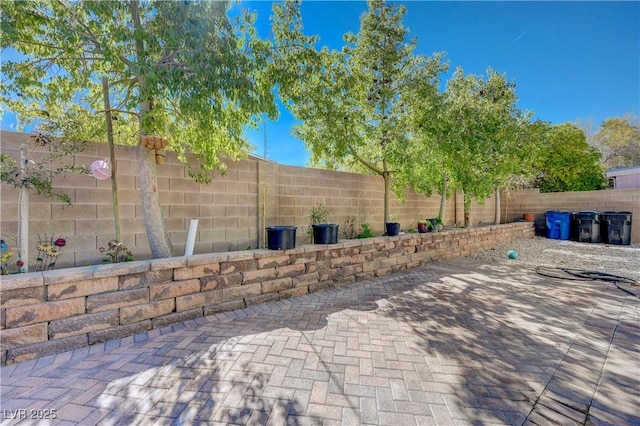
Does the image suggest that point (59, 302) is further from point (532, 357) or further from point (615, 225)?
point (615, 225)

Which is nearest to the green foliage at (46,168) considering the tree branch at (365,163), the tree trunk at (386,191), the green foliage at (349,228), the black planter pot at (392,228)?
the tree branch at (365,163)

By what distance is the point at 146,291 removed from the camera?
9.92 feet

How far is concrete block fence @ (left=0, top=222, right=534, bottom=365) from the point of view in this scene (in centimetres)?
245

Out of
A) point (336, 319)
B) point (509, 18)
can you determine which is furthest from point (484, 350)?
point (509, 18)

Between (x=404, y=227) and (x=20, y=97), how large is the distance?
7.99m

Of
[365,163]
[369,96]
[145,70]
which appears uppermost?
[369,96]

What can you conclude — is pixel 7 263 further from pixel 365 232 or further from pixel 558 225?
pixel 558 225

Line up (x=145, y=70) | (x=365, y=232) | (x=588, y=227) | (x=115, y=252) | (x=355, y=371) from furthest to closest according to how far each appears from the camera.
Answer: (x=588, y=227), (x=365, y=232), (x=115, y=252), (x=145, y=70), (x=355, y=371)

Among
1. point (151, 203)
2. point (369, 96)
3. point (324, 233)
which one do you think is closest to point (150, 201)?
point (151, 203)

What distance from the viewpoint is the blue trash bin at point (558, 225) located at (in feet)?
35.1

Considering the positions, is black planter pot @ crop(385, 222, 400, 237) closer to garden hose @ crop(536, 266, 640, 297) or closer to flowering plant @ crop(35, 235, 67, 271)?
garden hose @ crop(536, 266, 640, 297)

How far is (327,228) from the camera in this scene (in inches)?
185

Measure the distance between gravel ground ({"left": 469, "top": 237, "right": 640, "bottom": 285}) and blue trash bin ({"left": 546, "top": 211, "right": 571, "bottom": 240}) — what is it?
888 millimetres

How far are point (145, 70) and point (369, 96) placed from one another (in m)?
4.59
